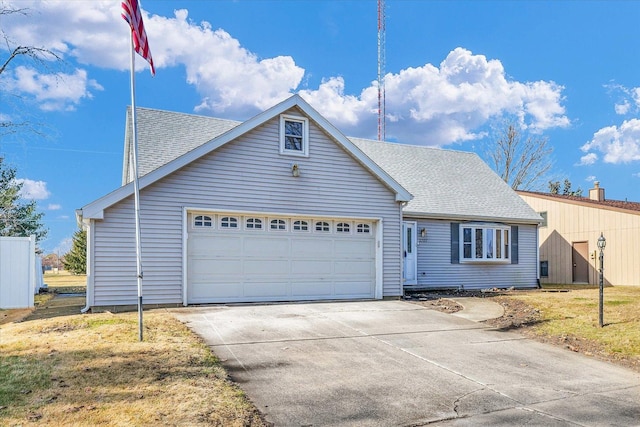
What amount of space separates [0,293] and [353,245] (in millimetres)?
9905

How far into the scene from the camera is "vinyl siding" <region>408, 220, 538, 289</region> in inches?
651

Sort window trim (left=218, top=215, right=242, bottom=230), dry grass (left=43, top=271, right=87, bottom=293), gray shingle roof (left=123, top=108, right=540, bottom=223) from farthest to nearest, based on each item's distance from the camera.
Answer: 1. dry grass (left=43, top=271, right=87, bottom=293)
2. gray shingle roof (left=123, top=108, right=540, bottom=223)
3. window trim (left=218, top=215, right=242, bottom=230)

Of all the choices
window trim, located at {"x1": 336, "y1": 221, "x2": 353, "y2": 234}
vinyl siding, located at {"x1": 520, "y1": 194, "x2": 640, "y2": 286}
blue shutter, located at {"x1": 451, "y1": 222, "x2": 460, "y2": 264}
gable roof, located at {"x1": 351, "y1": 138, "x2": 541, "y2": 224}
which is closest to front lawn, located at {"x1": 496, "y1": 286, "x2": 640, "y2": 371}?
blue shutter, located at {"x1": 451, "y1": 222, "x2": 460, "y2": 264}

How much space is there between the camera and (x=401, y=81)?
2811 centimetres

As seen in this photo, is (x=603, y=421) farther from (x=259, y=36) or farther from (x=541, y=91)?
(x=541, y=91)

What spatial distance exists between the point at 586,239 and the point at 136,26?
2105 centimetres

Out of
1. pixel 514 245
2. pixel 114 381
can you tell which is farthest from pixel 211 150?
pixel 514 245

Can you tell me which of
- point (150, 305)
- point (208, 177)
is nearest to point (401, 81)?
point (208, 177)

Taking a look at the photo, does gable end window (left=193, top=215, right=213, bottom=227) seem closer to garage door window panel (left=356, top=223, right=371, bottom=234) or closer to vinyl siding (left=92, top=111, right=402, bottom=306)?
vinyl siding (left=92, top=111, right=402, bottom=306)

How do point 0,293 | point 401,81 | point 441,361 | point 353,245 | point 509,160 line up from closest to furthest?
point 441,361, point 0,293, point 353,245, point 401,81, point 509,160

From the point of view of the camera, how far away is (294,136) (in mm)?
12750

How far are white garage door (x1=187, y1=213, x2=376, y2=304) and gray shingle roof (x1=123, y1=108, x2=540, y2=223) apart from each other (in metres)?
3.04

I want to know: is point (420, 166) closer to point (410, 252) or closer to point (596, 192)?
point (410, 252)

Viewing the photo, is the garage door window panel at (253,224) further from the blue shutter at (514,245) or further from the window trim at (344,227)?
the blue shutter at (514,245)
